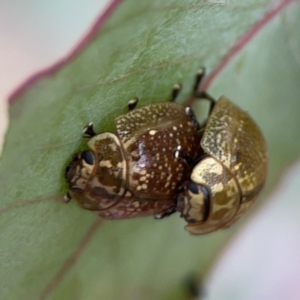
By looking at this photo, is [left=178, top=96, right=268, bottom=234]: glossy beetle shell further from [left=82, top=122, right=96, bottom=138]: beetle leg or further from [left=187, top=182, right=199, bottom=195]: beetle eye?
[left=82, top=122, right=96, bottom=138]: beetle leg

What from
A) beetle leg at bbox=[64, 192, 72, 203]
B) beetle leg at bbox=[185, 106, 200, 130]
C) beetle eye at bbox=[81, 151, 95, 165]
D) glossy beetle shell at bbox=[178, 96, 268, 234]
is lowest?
glossy beetle shell at bbox=[178, 96, 268, 234]

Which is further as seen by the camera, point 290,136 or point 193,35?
point 290,136

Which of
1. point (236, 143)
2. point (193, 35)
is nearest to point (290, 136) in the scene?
point (236, 143)

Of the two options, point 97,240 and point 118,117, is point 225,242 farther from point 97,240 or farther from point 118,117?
point 118,117

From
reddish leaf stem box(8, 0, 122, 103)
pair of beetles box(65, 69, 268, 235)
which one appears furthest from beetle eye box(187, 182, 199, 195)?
reddish leaf stem box(8, 0, 122, 103)

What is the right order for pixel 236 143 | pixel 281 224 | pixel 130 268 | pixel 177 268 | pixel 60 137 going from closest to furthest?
pixel 60 137
pixel 236 143
pixel 130 268
pixel 177 268
pixel 281 224

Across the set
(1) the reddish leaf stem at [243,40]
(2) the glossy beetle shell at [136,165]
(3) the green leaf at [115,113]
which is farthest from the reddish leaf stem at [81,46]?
(1) the reddish leaf stem at [243,40]

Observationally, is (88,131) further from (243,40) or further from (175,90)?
(243,40)

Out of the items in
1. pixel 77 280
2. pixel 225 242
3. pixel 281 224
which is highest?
pixel 77 280
